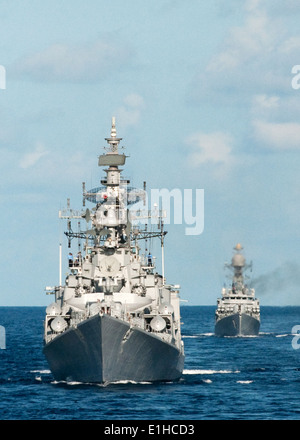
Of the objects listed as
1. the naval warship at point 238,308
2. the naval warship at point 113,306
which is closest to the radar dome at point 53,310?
the naval warship at point 113,306

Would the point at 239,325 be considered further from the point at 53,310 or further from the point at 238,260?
the point at 53,310

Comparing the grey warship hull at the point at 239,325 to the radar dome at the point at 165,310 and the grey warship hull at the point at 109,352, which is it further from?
the grey warship hull at the point at 109,352

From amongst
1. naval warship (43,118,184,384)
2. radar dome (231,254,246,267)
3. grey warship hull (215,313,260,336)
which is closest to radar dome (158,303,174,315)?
naval warship (43,118,184,384)

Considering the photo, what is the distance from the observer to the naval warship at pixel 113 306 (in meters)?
63.6

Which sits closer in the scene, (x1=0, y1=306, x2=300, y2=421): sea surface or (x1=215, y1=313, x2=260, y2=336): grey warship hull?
(x1=0, y1=306, x2=300, y2=421): sea surface

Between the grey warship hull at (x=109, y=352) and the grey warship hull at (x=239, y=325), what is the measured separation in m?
80.5

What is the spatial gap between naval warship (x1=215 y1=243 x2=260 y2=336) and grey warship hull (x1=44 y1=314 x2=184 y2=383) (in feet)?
265

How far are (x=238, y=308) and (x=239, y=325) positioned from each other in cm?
370

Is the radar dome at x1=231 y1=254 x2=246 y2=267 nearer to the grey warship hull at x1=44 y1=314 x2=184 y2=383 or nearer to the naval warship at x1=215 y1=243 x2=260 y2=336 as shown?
the naval warship at x1=215 y1=243 x2=260 y2=336

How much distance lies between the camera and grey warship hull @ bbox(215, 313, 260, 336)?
482ft

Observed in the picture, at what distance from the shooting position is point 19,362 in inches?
3634
